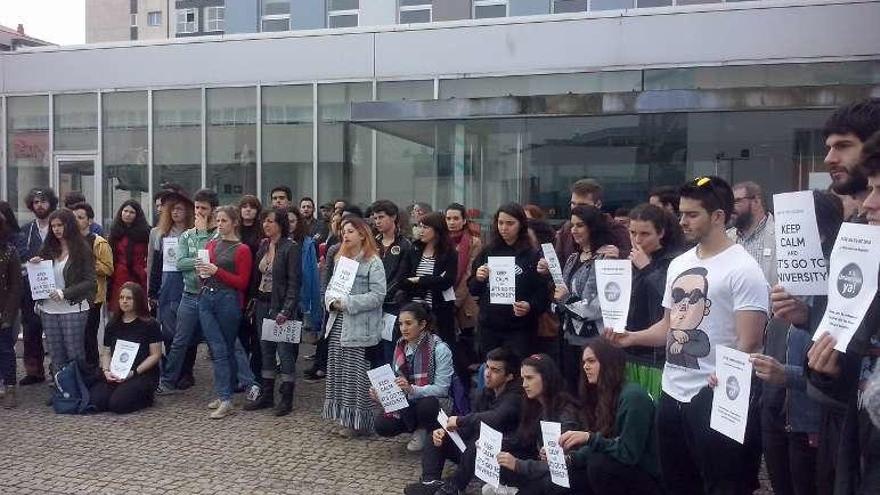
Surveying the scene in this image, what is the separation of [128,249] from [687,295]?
678cm

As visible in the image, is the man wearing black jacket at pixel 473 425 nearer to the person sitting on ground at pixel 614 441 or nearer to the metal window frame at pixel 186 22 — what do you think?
the person sitting on ground at pixel 614 441

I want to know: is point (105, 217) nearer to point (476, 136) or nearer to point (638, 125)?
point (476, 136)

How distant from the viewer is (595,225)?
603 cm

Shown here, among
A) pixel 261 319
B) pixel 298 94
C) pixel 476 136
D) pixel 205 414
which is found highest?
pixel 298 94

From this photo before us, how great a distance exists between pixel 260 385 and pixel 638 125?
206 inches

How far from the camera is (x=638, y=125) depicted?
9.79 m

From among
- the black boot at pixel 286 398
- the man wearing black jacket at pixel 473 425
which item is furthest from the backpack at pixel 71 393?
the man wearing black jacket at pixel 473 425

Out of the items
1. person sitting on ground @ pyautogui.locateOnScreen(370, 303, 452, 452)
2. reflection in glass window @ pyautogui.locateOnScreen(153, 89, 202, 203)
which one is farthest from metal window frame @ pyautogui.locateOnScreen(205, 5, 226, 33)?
person sitting on ground @ pyautogui.locateOnScreen(370, 303, 452, 452)

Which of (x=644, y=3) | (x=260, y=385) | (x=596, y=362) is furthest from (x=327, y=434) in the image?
(x=644, y=3)

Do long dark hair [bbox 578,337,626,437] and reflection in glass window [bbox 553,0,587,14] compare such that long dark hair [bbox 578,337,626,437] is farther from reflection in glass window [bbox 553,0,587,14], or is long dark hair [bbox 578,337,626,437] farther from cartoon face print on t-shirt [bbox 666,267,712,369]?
reflection in glass window [bbox 553,0,587,14]

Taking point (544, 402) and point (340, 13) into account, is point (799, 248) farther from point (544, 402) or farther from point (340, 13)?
point (340, 13)

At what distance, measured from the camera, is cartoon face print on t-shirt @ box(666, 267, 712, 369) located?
3.88 metres

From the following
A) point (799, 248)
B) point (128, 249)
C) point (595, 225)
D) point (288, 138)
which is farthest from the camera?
point (288, 138)

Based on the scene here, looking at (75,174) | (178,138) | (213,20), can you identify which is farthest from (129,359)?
(213,20)
